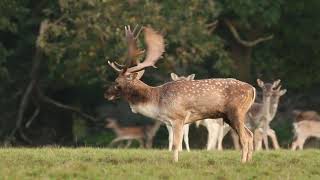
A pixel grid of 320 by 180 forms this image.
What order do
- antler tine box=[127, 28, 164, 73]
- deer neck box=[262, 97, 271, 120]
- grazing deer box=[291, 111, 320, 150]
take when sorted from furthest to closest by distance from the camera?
grazing deer box=[291, 111, 320, 150] → deer neck box=[262, 97, 271, 120] → antler tine box=[127, 28, 164, 73]

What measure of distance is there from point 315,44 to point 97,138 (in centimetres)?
708

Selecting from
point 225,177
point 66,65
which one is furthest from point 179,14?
point 225,177

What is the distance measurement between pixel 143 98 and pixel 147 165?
1436mm

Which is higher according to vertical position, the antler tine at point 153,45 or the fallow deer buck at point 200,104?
the antler tine at point 153,45

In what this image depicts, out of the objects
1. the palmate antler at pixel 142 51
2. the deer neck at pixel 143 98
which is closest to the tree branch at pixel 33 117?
the palmate antler at pixel 142 51

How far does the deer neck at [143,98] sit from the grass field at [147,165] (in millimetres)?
698

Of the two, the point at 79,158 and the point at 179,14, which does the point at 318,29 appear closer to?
the point at 179,14

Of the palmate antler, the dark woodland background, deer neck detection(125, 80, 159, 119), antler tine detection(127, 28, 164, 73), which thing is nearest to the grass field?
deer neck detection(125, 80, 159, 119)

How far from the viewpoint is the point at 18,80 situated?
28.1 metres

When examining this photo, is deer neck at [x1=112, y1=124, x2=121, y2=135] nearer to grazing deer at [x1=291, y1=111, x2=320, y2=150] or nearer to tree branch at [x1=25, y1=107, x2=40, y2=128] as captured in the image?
tree branch at [x1=25, y1=107, x2=40, y2=128]

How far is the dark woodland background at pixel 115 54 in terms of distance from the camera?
25.0 metres

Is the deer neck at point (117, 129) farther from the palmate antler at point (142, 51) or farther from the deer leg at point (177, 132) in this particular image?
the deer leg at point (177, 132)

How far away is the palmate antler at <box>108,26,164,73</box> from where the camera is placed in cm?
1434

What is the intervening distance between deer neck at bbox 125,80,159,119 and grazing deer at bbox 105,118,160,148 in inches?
525
